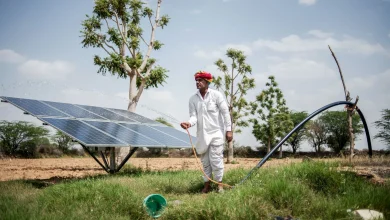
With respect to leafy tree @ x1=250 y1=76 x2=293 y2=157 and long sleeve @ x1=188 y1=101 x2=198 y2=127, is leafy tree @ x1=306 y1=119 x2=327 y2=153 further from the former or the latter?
long sleeve @ x1=188 y1=101 x2=198 y2=127

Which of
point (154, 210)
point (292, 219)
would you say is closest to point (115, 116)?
point (154, 210)

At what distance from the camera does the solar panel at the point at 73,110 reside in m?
7.76

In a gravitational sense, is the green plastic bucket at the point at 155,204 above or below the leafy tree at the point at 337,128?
below

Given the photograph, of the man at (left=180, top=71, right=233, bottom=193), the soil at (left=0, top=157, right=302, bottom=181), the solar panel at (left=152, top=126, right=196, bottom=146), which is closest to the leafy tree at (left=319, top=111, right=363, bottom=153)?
the soil at (left=0, top=157, right=302, bottom=181)

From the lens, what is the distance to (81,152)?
29.0m

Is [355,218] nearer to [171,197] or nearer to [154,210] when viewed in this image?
[154,210]

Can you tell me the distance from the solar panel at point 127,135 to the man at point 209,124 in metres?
1.89

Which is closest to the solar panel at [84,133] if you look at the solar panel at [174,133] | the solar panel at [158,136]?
the solar panel at [158,136]

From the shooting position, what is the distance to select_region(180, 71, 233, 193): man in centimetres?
507

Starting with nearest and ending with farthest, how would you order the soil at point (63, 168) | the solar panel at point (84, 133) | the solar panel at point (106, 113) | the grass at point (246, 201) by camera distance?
the grass at point (246, 201) → the solar panel at point (84, 133) → the solar panel at point (106, 113) → the soil at point (63, 168)

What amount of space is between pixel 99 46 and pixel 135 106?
134 inches

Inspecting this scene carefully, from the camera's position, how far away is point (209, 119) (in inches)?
203

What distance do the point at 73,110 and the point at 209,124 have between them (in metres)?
4.49

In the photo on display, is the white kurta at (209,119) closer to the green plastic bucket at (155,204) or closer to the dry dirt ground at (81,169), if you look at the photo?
the green plastic bucket at (155,204)
